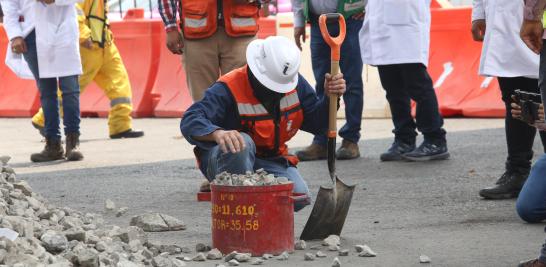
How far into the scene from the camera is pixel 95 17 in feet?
38.4

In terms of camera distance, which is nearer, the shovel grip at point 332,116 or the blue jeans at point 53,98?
the shovel grip at point 332,116

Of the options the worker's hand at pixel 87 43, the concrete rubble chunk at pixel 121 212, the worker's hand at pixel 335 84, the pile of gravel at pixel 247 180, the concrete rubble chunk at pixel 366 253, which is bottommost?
the concrete rubble chunk at pixel 121 212

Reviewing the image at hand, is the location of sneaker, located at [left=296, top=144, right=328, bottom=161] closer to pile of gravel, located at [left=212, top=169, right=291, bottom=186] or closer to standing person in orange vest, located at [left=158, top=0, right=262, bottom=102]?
standing person in orange vest, located at [left=158, top=0, right=262, bottom=102]

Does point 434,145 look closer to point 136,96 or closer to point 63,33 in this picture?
point 63,33

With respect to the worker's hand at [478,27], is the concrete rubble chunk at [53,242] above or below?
below

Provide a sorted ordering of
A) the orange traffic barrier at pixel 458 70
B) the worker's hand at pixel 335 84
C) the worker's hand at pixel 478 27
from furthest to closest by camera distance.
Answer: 1. the orange traffic barrier at pixel 458 70
2. the worker's hand at pixel 478 27
3. the worker's hand at pixel 335 84

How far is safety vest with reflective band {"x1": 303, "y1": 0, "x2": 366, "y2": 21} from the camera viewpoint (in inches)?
391

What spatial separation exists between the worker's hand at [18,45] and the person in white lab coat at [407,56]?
283 cm

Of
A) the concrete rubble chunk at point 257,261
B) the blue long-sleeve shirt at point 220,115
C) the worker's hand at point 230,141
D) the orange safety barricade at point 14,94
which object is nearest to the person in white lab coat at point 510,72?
the blue long-sleeve shirt at point 220,115

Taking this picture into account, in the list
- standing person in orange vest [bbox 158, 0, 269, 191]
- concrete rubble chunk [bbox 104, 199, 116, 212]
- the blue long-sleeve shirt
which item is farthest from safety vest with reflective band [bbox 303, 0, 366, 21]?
the blue long-sleeve shirt

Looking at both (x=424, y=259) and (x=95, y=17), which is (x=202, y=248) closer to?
(x=424, y=259)

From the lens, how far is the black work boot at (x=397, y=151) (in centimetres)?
995

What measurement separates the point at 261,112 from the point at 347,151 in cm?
347

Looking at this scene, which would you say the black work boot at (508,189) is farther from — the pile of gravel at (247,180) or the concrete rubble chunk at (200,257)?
the concrete rubble chunk at (200,257)
